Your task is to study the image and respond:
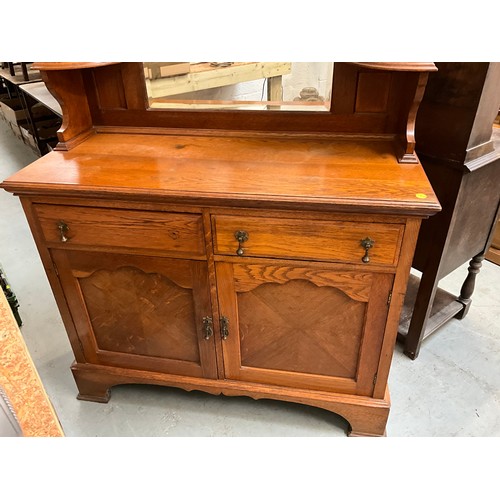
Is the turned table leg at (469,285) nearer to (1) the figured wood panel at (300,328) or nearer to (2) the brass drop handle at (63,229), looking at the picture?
(1) the figured wood panel at (300,328)


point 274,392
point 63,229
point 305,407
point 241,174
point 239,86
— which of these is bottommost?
point 305,407

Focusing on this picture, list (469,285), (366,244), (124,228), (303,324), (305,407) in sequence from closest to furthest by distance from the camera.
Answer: (366,244)
(124,228)
(303,324)
(305,407)
(469,285)

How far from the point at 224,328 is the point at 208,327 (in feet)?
0.18

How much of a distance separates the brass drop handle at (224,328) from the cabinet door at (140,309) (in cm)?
5

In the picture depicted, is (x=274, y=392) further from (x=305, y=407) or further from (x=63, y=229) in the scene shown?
(x=63, y=229)

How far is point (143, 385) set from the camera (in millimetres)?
1743

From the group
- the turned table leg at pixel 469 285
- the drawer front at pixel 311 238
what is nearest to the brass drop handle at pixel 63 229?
the drawer front at pixel 311 238

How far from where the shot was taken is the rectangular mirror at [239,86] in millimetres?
1341

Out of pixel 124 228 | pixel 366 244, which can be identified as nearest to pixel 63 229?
pixel 124 228

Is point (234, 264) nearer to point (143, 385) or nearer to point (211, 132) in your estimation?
point (211, 132)

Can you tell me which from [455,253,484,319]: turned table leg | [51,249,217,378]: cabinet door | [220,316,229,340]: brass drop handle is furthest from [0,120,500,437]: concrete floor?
[220,316,229,340]: brass drop handle

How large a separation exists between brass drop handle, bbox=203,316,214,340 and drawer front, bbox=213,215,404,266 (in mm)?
300

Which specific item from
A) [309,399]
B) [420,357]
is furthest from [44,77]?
[420,357]

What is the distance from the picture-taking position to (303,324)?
1.34 meters
